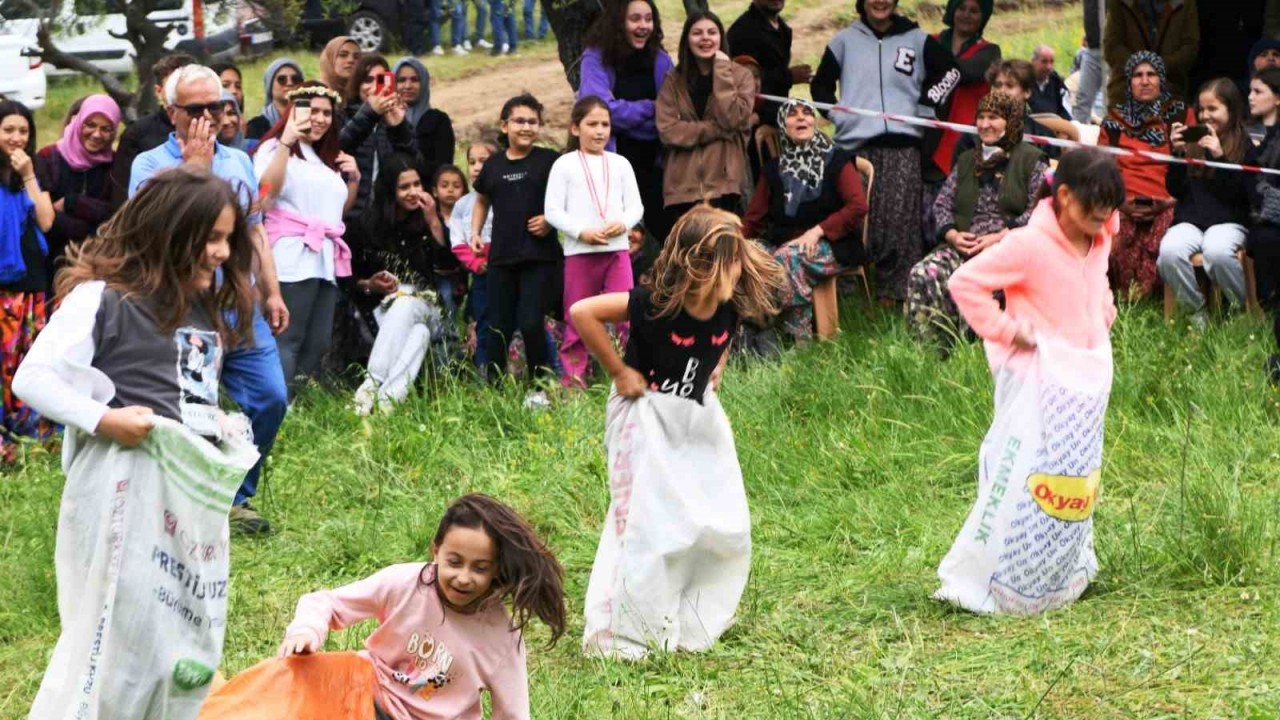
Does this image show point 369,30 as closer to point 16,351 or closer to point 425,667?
point 16,351

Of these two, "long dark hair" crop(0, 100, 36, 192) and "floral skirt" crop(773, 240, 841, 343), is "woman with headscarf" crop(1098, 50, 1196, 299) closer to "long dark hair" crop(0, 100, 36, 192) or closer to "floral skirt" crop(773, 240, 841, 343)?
"floral skirt" crop(773, 240, 841, 343)

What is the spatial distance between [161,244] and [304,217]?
181 inches

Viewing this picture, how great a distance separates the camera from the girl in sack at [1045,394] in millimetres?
6461

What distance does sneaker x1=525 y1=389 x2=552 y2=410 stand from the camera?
9.42 m

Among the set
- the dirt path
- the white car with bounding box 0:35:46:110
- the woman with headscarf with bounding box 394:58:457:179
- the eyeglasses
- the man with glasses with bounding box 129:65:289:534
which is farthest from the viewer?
the white car with bounding box 0:35:46:110

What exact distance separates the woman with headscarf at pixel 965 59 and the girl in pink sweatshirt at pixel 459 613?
647 centimetres

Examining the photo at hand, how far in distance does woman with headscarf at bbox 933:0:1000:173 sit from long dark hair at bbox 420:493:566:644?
6450mm

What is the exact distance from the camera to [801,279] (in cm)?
1038

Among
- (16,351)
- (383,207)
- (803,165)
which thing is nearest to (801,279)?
(803,165)

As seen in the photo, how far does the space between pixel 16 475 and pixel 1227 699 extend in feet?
20.1

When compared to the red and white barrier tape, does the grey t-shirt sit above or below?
above

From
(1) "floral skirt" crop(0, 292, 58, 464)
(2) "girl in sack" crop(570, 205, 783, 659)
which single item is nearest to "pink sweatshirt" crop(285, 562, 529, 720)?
(2) "girl in sack" crop(570, 205, 783, 659)

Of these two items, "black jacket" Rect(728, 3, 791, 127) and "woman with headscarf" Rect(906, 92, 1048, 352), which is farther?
"black jacket" Rect(728, 3, 791, 127)

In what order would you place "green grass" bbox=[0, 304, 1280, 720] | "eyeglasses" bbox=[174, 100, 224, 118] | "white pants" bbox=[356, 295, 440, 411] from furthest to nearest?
"white pants" bbox=[356, 295, 440, 411] < "eyeglasses" bbox=[174, 100, 224, 118] < "green grass" bbox=[0, 304, 1280, 720]
